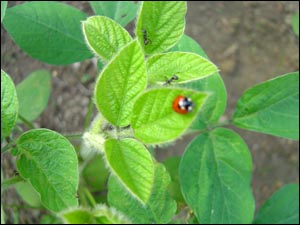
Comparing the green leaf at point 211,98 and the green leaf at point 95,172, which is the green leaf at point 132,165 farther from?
the green leaf at point 95,172

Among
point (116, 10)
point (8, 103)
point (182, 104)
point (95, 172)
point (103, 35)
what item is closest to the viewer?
point (182, 104)

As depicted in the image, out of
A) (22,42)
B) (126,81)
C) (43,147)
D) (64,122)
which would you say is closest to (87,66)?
(64,122)

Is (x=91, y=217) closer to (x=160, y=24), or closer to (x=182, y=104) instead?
(x=182, y=104)

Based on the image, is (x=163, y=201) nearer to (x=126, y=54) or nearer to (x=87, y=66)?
(x=126, y=54)

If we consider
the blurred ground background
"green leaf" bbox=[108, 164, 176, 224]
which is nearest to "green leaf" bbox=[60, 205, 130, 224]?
"green leaf" bbox=[108, 164, 176, 224]

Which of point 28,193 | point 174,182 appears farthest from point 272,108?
point 28,193

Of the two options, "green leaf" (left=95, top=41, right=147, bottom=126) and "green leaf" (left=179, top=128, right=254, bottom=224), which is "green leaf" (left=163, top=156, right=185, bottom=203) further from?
"green leaf" (left=95, top=41, right=147, bottom=126)

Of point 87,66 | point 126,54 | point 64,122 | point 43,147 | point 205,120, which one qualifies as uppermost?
point 126,54
